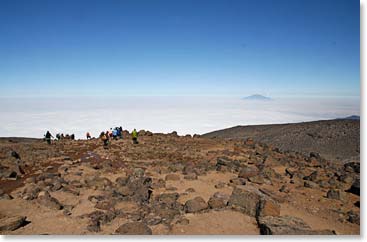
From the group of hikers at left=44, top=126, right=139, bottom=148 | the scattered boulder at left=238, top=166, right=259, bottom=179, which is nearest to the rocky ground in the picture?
the scattered boulder at left=238, top=166, right=259, bottom=179

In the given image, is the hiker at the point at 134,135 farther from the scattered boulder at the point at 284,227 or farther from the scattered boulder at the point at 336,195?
the scattered boulder at the point at 284,227

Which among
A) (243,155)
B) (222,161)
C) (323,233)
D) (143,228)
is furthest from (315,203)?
(243,155)

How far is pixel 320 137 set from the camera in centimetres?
2058

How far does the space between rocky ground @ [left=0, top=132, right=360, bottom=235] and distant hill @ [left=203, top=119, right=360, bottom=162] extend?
589cm

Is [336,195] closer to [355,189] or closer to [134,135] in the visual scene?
[355,189]

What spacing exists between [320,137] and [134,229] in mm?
18201

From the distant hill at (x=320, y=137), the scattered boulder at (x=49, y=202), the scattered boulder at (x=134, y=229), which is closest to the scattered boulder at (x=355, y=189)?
the scattered boulder at (x=134, y=229)

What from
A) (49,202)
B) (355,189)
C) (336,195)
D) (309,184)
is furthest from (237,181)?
(49,202)

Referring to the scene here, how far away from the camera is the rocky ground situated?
214 inches

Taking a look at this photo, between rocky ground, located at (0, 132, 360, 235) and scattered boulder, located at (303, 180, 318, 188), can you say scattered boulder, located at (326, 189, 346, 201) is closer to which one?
rocky ground, located at (0, 132, 360, 235)

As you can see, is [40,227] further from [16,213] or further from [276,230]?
[276,230]

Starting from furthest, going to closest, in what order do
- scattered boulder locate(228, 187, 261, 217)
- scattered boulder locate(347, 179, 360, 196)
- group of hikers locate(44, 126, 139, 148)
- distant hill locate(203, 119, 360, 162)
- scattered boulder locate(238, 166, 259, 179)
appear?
distant hill locate(203, 119, 360, 162), group of hikers locate(44, 126, 139, 148), scattered boulder locate(238, 166, 259, 179), scattered boulder locate(347, 179, 360, 196), scattered boulder locate(228, 187, 261, 217)

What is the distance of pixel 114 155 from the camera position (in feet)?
41.6

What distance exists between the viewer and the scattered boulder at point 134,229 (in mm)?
5176
